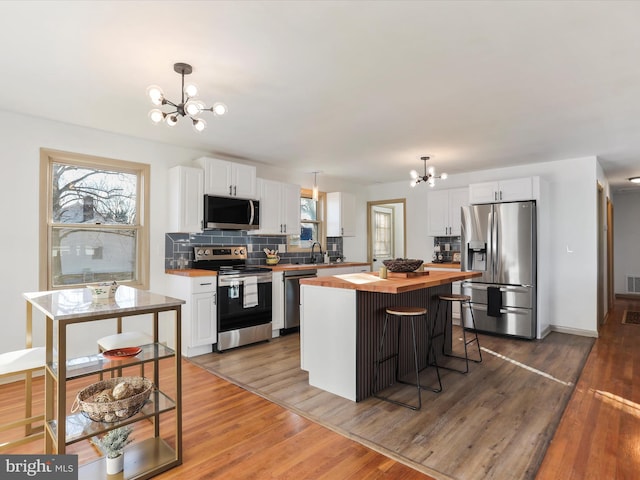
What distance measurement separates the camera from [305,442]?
7.70ft

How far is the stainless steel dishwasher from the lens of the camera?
502 centimetres

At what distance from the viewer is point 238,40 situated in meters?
2.19

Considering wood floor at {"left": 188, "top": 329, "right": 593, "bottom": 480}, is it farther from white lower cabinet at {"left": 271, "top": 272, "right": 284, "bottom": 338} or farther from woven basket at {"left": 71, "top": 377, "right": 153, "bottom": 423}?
woven basket at {"left": 71, "top": 377, "right": 153, "bottom": 423}

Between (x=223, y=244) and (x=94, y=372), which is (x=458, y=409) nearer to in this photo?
(x=94, y=372)

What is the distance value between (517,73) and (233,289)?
3.46m

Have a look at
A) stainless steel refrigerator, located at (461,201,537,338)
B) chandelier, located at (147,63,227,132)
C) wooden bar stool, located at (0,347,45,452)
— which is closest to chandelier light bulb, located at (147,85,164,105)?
chandelier, located at (147,63,227,132)

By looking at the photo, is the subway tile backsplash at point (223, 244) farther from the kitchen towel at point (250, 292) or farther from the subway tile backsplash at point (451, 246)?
the subway tile backsplash at point (451, 246)

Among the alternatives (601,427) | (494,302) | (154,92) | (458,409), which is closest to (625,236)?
(494,302)

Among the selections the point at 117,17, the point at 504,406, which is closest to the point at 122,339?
the point at 117,17

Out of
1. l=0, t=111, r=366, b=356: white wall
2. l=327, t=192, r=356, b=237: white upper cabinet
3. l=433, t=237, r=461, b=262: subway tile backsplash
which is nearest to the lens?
l=0, t=111, r=366, b=356: white wall

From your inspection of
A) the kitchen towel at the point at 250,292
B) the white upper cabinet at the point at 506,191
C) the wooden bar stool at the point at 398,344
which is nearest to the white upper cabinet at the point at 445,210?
the white upper cabinet at the point at 506,191

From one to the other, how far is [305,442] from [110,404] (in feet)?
3.89

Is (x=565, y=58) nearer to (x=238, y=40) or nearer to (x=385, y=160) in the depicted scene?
(x=238, y=40)

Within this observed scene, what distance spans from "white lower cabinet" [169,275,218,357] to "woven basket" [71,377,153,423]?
2005mm
